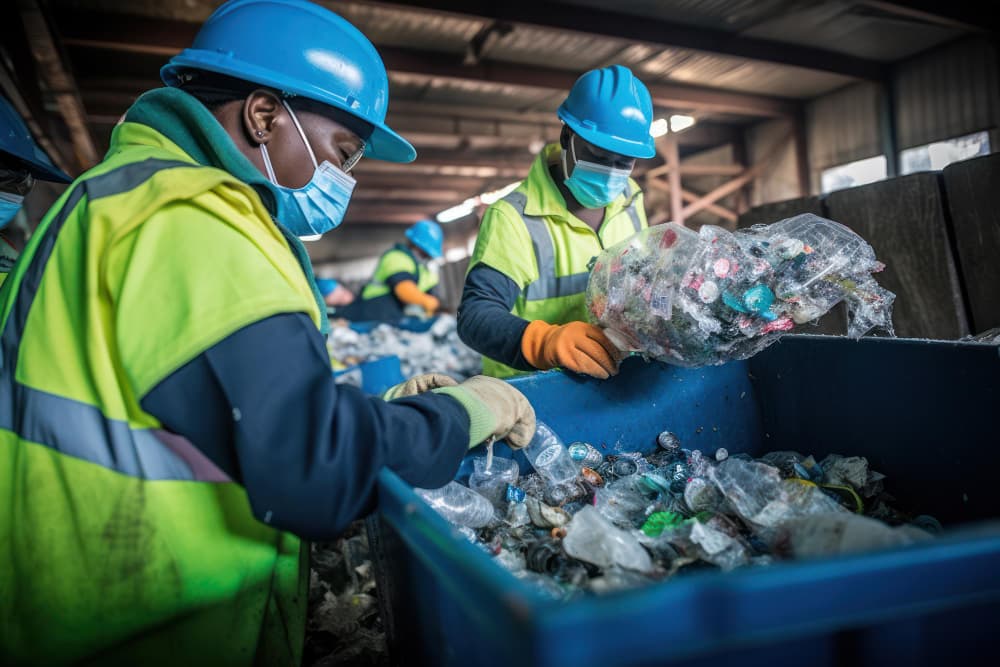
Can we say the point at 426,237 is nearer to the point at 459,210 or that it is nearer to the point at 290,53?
the point at 290,53

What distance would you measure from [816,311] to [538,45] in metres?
5.88

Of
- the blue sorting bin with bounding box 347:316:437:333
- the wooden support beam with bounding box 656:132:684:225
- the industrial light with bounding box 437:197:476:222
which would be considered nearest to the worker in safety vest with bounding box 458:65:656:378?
the blue sorting bin with bounding box 347:316:437:333

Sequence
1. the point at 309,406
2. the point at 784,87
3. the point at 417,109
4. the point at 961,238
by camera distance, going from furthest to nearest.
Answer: the point at 784,87
the point at 417,109
the point at 961,238
the point at 309,406

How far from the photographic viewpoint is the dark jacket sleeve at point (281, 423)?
74 centimetres

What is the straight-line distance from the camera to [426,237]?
6.46 meters

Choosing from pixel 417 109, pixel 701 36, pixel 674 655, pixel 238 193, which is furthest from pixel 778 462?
pixel 417 109

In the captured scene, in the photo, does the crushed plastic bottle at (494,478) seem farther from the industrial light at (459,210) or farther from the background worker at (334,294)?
the industrial light at (459,210)

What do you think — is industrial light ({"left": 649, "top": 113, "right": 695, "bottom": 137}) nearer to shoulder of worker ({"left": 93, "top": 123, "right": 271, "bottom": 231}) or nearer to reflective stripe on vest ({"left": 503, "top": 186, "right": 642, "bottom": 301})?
reflective stripe on vest ({"left": 503, "top": 186, "right": 642, "bottom": 301})

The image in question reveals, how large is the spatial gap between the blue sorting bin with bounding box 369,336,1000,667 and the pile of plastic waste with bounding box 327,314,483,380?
119 inches

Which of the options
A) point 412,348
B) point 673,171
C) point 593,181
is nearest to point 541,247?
point 593,181

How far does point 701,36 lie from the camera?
5.92 metres

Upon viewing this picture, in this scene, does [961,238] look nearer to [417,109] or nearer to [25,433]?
[25,433]

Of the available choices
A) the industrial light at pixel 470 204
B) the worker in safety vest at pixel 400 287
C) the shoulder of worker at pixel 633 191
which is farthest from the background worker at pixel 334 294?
the shoulder of worker at pixel 633 191

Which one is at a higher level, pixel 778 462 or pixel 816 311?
pixel 816 311
